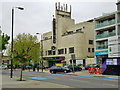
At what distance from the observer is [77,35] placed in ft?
176

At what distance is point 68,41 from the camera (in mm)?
56812

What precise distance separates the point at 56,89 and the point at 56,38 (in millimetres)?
48949

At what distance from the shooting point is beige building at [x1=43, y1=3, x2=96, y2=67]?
53594 millimetres

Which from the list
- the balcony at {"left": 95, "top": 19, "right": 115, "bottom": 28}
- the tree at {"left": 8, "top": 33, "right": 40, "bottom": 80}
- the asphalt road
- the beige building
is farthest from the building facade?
the tree at {"left": 8, "top": 33, "right": 40, "bottom": 80}

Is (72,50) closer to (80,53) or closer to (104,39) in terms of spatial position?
(80,53)

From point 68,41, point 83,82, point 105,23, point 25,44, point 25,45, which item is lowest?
point 83,82

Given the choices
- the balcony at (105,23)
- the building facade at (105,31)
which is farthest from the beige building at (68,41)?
the balcony at (105,23)

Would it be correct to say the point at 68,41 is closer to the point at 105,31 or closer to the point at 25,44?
the point at 105,31

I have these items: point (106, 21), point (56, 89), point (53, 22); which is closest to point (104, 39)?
point (106, 21)

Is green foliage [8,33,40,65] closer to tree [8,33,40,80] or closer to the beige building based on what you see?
tree [8,33,40,80]

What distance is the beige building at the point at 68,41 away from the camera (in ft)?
176

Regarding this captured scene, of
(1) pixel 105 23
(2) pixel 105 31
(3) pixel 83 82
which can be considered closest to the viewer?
(3) pixel 83 82

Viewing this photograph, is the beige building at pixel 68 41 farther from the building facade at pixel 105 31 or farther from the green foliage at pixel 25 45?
the green foliage at pixel 25 45

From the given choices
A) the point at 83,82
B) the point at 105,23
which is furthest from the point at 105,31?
the point at 83,82
